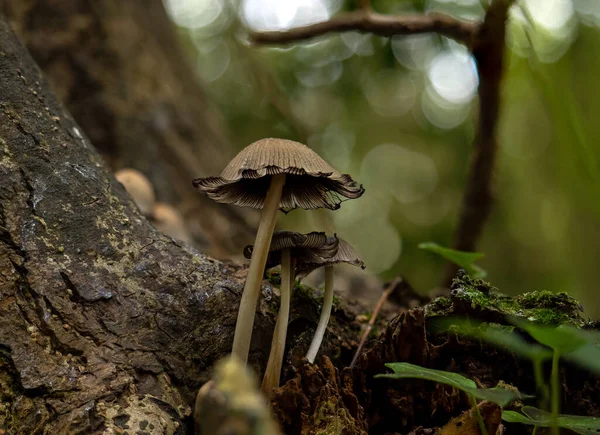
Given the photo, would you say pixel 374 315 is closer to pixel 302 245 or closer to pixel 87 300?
pixel 302 245

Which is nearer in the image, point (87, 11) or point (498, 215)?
point (87, 11)

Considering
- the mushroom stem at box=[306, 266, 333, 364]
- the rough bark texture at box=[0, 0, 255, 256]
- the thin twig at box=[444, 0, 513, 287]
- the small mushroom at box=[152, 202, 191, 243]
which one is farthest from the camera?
the rough bark texture at box=[0, 0, 255, 256]

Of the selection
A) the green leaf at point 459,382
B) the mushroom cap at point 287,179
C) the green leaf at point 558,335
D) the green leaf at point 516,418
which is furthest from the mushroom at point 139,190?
the green leaf at point 558,335

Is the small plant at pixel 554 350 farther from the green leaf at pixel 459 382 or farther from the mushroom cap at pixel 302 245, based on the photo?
the mushroom cap at pixel 302 245

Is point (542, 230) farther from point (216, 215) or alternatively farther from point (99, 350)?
point (99, 350)

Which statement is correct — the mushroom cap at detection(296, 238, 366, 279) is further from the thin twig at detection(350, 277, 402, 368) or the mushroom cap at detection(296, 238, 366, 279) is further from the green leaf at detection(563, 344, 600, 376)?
the green leaf at detection(563, 344, 600, 376)

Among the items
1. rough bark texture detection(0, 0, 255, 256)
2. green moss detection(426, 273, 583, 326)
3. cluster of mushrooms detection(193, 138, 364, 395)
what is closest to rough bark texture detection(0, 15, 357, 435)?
cluster of mushrooms detection(193, 138, 364, 395)

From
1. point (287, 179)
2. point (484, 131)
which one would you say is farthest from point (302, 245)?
point (484, 131)

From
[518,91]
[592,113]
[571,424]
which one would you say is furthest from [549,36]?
[571,424]
